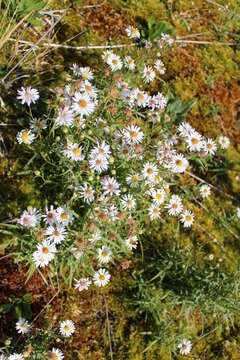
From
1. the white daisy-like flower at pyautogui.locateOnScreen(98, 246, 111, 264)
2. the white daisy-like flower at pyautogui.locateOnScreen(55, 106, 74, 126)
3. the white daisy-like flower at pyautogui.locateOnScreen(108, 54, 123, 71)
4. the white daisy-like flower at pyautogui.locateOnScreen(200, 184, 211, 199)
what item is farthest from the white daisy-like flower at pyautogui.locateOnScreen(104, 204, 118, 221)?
the white daisy-like flower at pyautogui.locateOnScreen(200, 184, 211, 199)

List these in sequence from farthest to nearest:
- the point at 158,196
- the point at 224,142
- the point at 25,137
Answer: the point at 224,142 → the point at 158,196 → the point at 25,137

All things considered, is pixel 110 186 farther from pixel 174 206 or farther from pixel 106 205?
pixel 174 206

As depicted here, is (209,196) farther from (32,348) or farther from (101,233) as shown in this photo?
(32,348)

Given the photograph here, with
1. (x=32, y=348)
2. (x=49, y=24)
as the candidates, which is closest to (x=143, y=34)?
(x=49, y=24)

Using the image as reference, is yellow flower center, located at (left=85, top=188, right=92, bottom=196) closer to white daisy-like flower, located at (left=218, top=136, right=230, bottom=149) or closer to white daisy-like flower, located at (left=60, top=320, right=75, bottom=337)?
white daisy-like flower, located at (left=60, top=320, right=75, bottom=337)

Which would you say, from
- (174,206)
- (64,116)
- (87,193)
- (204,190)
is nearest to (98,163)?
(87,193)

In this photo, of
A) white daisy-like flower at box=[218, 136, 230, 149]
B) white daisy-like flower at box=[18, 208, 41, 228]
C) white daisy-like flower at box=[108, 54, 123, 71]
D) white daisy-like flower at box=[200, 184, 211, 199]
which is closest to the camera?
white daisy-like flower at box=[18, 208, 41, 228]

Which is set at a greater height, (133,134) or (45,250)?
(133,134)
